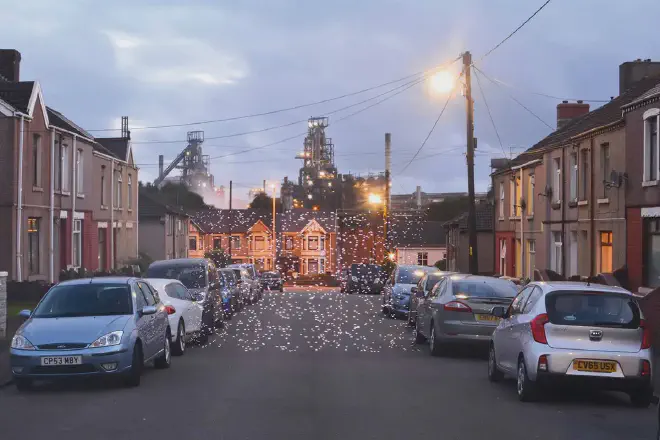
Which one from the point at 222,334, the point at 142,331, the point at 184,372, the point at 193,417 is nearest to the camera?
the point at 193,417

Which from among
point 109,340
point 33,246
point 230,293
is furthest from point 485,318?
point 33,246

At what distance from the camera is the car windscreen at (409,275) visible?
89.8 ft

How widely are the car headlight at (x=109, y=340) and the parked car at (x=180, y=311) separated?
12.8ft

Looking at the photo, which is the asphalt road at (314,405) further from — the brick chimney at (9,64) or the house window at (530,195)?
the brick chimney at (9,64)

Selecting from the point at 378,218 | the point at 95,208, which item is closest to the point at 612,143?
the point at 95,208

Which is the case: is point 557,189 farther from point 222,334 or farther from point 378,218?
point 378,218

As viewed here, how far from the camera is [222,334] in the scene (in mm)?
21406

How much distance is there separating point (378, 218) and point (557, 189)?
6151 cm

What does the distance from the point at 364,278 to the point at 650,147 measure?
99.2 ft

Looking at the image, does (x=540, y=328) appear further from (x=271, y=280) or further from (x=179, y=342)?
(x=271, y=280)

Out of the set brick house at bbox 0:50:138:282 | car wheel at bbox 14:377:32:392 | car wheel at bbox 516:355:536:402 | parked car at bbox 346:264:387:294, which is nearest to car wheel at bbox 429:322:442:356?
car wheel at bbox 516:355:536:402

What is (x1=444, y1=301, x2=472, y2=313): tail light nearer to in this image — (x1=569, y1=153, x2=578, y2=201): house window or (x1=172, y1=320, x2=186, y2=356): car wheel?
(x1=172, y1=320, x2=186, y2=356): car wheel

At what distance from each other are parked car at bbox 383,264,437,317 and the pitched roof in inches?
522

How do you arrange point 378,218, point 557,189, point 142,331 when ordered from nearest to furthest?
point 142,331 < point 557,189 < point 378,218
